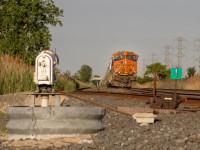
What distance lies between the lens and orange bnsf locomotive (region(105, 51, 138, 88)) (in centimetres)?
3822

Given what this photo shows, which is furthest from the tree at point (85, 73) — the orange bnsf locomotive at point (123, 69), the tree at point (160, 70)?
the orange bnsf locomotive at point (123, 69)

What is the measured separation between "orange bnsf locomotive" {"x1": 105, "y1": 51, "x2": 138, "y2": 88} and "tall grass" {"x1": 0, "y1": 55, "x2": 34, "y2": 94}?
1871cm

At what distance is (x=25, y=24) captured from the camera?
33.1 metres

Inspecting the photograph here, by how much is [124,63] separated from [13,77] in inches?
796

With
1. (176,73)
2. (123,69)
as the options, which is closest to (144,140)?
(176,73)

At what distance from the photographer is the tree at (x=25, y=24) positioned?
3156 centimetres

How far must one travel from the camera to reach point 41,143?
691cm

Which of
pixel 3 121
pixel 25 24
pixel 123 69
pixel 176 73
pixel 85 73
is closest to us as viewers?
pixel 3 121

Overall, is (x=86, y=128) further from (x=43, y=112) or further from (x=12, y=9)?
(x=12, y=9)

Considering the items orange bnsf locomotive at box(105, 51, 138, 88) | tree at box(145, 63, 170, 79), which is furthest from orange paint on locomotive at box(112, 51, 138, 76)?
tree at box(145, 63, 170, 79)

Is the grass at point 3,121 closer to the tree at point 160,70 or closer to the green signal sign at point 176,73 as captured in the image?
the green signal sign at point 176,73

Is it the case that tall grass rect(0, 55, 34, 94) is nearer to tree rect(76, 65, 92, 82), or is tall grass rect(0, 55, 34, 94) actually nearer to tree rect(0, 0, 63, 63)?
tree rect(0, 0, 63, 63)

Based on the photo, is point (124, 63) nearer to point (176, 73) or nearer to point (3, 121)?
point (176, 73)

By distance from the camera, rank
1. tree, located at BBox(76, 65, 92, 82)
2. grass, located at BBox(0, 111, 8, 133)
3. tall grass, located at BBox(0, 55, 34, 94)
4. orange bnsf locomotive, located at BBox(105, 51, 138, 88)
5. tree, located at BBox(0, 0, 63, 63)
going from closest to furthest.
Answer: grass, located at BBox(0, 111, 8, 133) → tall grass, located at BBox(0, 55, 34, 94) → tree, located at BBox(0, 0, 63, 63) → orange bnsf locomotive, located at BBox(105, 51, 138, 88) → tree, located at BBox(76, 65, 92, 82)
